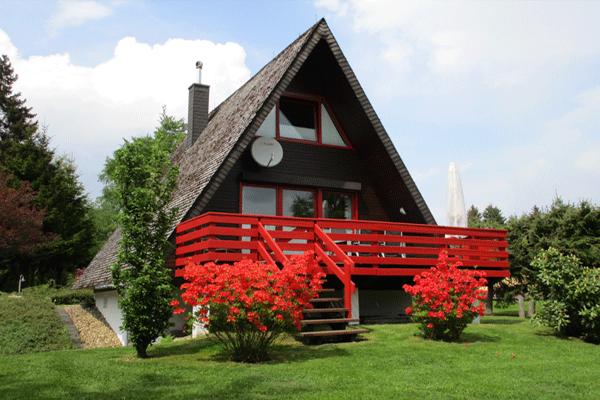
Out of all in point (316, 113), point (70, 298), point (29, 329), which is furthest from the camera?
point (70, 298)

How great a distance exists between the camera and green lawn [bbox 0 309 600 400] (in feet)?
19.8

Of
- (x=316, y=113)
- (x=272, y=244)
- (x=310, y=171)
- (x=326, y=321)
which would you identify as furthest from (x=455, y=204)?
(x=326, y=321)

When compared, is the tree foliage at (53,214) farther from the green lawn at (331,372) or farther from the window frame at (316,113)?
the green lawn at (331,372)

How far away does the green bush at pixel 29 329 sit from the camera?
37.9ft

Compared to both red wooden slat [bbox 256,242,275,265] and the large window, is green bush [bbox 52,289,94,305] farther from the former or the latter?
red wooden slat [bbox 256,242,275,265]

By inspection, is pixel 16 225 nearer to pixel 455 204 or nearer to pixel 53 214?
pixel 53 214

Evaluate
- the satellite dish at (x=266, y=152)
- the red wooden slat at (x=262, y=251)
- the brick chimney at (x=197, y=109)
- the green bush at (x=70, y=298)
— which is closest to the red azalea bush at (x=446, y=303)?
the red wooden slat at (x=262, y=251)

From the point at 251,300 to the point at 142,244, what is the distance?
8.00ft

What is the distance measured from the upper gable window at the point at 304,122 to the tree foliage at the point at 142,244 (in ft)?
21.0

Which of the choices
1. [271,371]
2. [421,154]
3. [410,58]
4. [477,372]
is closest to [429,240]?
[421,154]

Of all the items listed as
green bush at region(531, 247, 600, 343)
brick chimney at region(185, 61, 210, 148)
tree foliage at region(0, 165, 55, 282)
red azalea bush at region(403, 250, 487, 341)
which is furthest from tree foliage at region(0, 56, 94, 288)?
green bush at region(531, 247, 600, 343)

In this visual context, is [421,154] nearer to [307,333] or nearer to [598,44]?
[598,44]

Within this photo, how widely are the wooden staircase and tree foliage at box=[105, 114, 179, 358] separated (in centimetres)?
242

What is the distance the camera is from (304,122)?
1557cm
